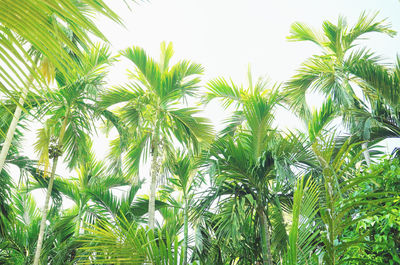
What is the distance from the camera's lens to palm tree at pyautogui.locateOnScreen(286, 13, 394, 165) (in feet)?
17.0

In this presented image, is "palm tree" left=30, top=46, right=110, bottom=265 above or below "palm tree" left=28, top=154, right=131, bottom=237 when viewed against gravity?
above

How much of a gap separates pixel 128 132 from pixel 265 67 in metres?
3.01

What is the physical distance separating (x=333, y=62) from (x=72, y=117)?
4.77m

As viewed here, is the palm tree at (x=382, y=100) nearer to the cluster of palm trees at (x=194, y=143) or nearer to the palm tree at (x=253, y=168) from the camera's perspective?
the cluster of palm trees at (x=194, y=143)

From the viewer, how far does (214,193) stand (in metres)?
3.62

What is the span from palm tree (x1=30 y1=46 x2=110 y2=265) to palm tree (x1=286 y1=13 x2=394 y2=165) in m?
3.46

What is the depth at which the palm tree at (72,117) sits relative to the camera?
488cm

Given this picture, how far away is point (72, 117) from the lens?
5.16m

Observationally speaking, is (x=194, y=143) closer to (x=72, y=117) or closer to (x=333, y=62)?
(x=72, y=117)

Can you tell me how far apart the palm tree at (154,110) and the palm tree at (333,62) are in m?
1.95

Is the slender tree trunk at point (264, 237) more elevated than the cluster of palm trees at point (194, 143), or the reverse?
the cluster of palm trees at point (194, 143)

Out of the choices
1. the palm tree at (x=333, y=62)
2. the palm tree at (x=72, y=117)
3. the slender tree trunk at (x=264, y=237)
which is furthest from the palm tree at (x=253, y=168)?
the palm tree at (x=72, y=117)

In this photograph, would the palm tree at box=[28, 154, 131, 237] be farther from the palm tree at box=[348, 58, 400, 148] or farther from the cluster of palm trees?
the palm tree at box=[348, 58, 400, 148]

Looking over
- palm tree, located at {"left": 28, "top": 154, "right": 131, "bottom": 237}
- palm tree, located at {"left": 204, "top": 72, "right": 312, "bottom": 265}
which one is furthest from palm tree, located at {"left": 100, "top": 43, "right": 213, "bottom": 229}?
palm tree, located at {"left": 204, "top": 72, "right": 312, "bottom": 265}
